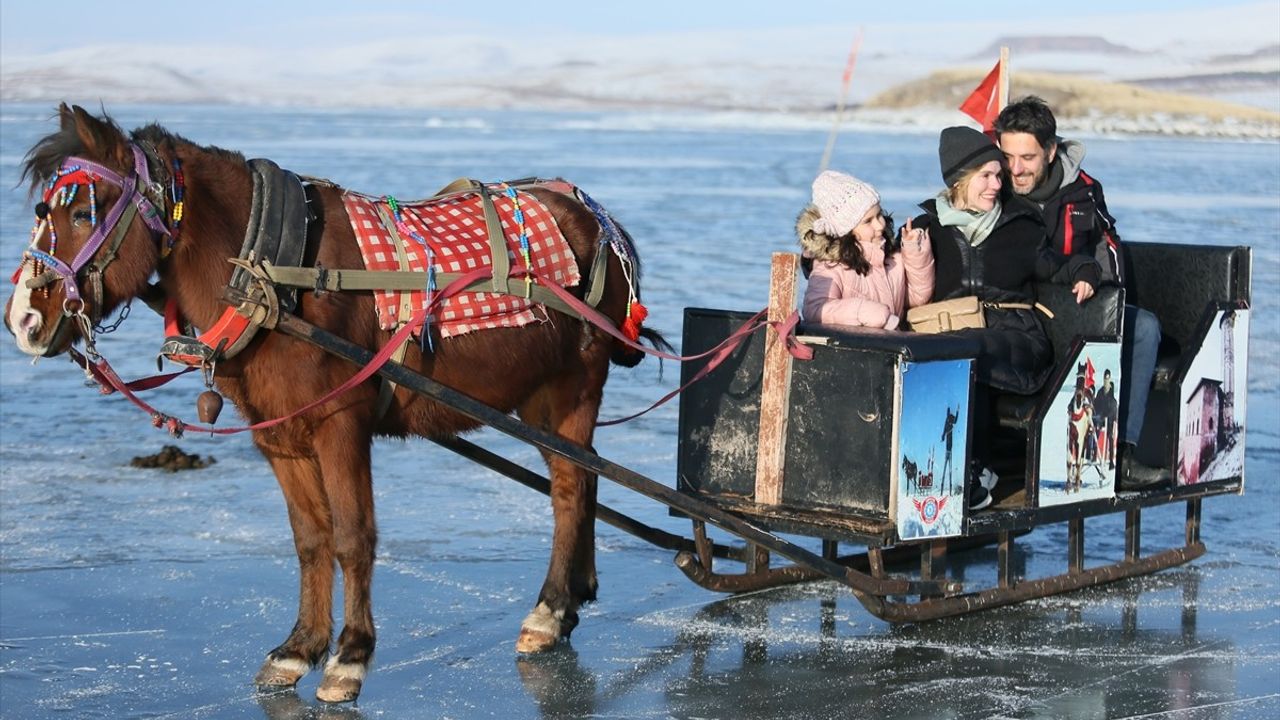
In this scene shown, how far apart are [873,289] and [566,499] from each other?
Answer: 131 centimetres

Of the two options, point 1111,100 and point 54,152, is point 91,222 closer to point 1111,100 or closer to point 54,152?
point 54,152

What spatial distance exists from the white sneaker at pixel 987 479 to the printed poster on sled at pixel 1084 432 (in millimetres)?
213

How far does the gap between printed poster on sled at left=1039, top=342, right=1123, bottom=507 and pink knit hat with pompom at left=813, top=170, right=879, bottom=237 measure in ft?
→ 3.15

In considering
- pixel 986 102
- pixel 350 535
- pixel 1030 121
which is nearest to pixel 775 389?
pixel 350 535

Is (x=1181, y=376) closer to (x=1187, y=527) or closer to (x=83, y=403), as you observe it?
(x=1187, y=527)

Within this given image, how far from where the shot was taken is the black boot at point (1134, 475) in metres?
6.53

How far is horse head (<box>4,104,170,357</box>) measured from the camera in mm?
4602

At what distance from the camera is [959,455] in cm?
563

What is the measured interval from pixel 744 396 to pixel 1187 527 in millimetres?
2181

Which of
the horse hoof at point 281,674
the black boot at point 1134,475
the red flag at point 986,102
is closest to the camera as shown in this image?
the horse hoof at point 281,674

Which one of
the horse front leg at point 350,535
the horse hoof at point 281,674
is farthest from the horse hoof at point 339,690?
the horse hoof at point 281,674

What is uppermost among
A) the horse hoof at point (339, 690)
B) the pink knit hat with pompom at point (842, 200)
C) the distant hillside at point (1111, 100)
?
the distant hillside at point (1111, 100)

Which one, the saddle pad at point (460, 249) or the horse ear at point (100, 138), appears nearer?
the horse ear at point (100, 138)

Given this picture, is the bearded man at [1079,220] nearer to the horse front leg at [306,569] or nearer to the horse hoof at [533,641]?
the horse hoof at [533,641]
